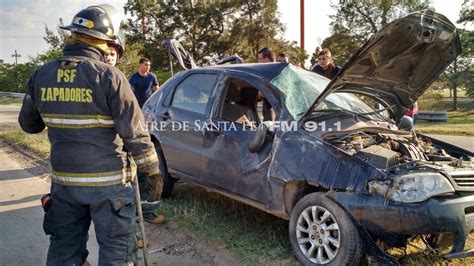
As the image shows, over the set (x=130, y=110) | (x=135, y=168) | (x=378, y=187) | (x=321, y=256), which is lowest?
(x=321, y=256)

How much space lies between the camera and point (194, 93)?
15.0 feet

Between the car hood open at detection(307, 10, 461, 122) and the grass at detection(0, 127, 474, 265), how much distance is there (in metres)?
1.20

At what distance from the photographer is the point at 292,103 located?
3701 mm

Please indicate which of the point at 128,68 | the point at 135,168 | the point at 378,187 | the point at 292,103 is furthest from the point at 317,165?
the point at 128,68

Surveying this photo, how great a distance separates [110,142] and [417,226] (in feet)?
6.53

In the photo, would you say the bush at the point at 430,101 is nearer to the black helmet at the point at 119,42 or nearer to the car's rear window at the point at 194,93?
the car's rear window at the point at 194,93

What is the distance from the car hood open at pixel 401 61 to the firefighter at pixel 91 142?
1632mm

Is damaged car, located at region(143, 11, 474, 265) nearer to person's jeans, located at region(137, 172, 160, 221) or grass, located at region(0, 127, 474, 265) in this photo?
grass, located at region(0, 127, 474, 265)

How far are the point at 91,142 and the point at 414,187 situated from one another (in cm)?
206

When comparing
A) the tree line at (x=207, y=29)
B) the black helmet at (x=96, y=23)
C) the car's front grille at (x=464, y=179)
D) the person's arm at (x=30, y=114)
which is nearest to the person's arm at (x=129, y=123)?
the black helmet at (x=96, y=23)

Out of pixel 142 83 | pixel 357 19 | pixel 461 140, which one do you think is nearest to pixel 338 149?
pixel 142 83

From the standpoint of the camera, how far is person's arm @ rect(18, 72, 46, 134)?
101 inches

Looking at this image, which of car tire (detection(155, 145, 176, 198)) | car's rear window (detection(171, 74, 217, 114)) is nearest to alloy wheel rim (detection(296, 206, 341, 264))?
car's rear window (detection(171, 74, 217, 114))

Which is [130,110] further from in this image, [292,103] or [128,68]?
[128,68]
